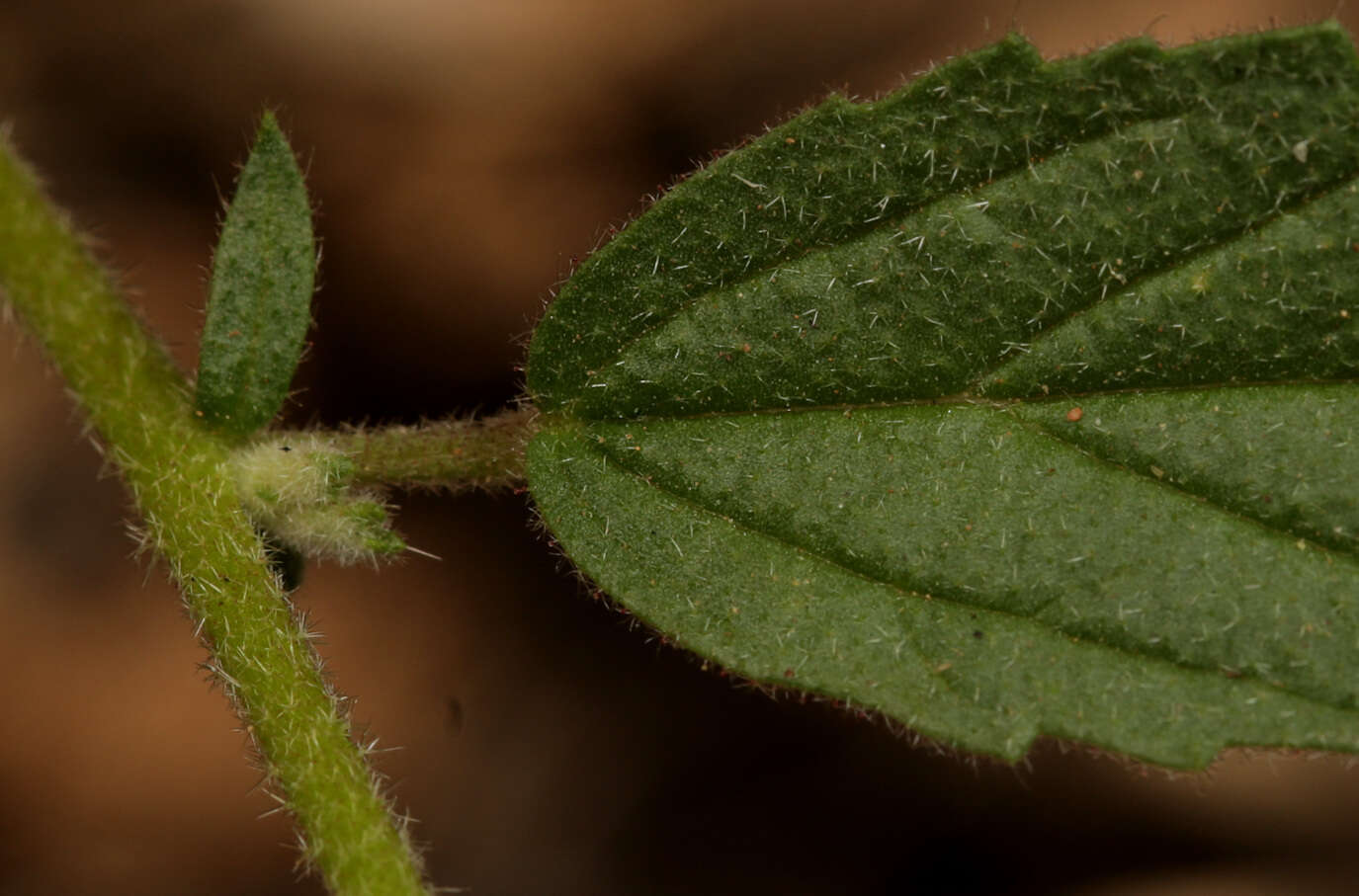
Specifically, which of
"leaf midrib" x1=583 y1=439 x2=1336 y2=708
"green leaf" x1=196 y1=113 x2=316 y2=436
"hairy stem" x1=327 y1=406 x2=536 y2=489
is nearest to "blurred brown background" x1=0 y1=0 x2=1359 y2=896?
"hairy stem" x1=327 y1=406 x2=536 y2=489

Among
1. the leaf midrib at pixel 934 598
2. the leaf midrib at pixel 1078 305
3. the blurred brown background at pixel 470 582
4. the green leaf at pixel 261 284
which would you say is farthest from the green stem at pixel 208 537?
the blurred brown background at pixel 470 582

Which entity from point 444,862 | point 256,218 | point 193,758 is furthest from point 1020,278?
point 193,758

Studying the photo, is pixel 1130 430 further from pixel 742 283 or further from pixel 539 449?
pixel 539 449

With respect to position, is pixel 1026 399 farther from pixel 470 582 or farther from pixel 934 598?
pixel 470 582

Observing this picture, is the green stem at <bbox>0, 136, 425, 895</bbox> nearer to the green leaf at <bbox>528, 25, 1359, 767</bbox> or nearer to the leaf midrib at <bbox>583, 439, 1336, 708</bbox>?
the green leaf at <bbox>528, 25, 1359, 767</bbox>

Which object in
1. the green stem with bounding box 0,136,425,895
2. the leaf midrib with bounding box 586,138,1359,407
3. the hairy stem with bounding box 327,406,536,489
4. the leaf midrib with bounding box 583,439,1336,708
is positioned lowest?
the green stem with bounding box 0,136,425,895

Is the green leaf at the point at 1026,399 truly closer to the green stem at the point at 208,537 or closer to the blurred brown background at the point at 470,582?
the green stem at the point at 208,537
